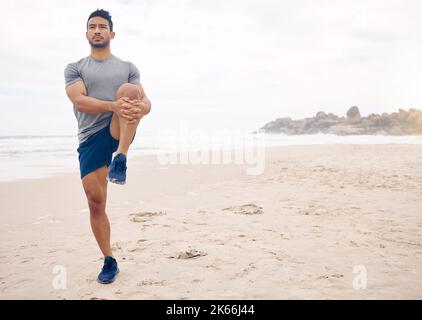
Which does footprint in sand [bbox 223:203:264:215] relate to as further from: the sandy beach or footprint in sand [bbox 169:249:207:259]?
footprint in sand [bbox 169:249:207:259]

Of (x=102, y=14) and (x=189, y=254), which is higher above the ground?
(x=102, y=14)

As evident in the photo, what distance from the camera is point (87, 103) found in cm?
280

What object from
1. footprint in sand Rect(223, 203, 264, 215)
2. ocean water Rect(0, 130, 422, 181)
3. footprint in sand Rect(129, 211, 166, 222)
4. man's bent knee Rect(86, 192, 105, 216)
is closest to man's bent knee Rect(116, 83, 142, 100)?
man's bent knee Rect(86, 192, 105, 216)

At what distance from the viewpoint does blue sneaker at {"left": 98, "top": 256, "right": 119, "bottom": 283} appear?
299 cm

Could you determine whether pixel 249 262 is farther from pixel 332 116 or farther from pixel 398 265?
pixel 332 116

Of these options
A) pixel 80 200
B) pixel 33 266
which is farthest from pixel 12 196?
pixel 33 266

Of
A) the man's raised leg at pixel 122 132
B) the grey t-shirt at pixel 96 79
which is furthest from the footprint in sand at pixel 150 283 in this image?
the grey t-shirt at pixel 96 79

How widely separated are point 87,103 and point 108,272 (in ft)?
4.91

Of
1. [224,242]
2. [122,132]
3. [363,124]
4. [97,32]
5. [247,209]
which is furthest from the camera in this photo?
[363,124]

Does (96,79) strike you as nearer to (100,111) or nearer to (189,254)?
(100,111)

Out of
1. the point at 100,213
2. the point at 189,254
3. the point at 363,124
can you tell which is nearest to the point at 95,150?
the point at 100,213

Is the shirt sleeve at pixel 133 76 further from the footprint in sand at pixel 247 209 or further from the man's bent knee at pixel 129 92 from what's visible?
the footprint in sand at pixel 247 209

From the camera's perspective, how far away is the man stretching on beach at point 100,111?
282 cm
